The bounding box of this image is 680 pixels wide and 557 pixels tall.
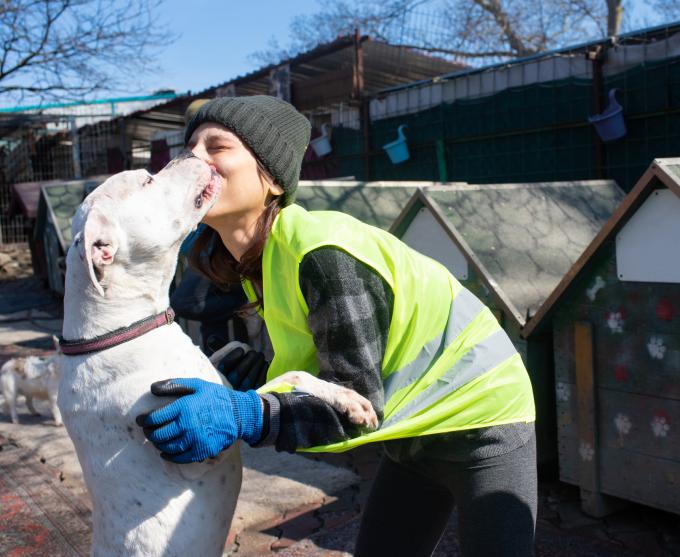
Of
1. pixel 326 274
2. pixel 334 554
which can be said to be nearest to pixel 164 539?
pixel 326 274

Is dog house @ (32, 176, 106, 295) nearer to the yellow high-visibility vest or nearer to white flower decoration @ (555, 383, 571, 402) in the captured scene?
white flower decoration @ (555, 383, 571, 402)

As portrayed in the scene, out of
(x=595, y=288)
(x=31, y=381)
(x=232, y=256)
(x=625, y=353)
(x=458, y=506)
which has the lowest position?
(x=31, y=381)

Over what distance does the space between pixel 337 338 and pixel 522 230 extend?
302cm

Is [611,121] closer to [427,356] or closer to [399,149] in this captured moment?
[399,149]

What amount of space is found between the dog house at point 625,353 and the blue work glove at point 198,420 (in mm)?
2224

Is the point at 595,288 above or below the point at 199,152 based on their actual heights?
below

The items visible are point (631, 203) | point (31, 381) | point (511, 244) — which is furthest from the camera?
point (31, 381)

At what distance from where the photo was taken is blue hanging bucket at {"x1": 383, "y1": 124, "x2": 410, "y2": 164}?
9.09 meters

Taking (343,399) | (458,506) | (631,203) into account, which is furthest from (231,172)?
(631,203)

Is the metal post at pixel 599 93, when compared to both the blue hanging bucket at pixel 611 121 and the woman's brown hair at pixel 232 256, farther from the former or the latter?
the woman's brown hair at pixel 232 256

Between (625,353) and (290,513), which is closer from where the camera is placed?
(625,353)

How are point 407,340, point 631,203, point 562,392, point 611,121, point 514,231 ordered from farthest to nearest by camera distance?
point 611,121 → point 514,231 → point 562,392 → point 631,203 → point 407,340

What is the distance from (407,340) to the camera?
1.76 m

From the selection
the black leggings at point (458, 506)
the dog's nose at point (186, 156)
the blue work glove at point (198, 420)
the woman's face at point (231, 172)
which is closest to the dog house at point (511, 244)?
the black leggings at point (458, 506)
